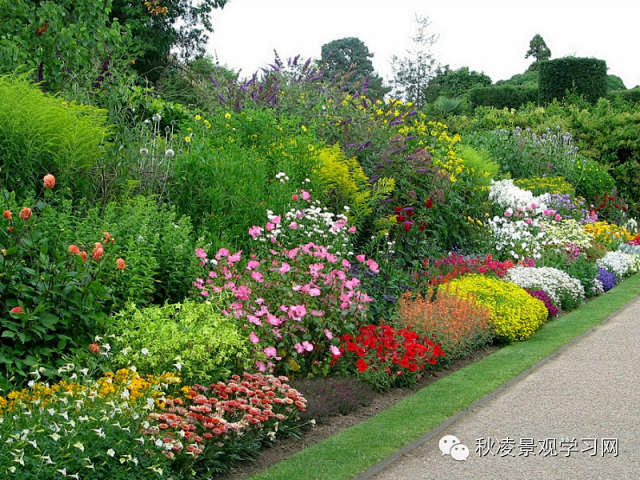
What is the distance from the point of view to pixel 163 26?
25.7m

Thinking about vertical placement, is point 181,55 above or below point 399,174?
above

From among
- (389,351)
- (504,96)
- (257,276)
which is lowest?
(389,351)

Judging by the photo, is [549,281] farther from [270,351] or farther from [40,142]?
[40,142]

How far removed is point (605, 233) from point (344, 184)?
7.97 m

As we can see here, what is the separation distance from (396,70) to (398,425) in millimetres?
40195

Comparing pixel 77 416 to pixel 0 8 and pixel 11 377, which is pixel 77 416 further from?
pixel 0 8

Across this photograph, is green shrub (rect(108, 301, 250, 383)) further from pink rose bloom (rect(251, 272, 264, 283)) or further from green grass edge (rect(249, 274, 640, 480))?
green grass edge (rect(249, 274, 640, 480))

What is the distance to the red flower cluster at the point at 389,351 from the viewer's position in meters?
5.73

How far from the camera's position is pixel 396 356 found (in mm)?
5820

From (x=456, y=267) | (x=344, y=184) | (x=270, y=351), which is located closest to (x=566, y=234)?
(x=456, y=267)

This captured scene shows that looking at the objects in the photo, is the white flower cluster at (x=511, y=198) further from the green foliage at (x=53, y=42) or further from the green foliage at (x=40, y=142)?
the green foliage at (x=40, y=142)

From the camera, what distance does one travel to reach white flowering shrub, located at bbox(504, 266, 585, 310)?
9188 mm

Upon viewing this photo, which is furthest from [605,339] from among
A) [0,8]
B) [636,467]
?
[0,8]

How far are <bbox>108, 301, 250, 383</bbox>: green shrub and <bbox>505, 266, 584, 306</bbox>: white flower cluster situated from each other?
5.37m
